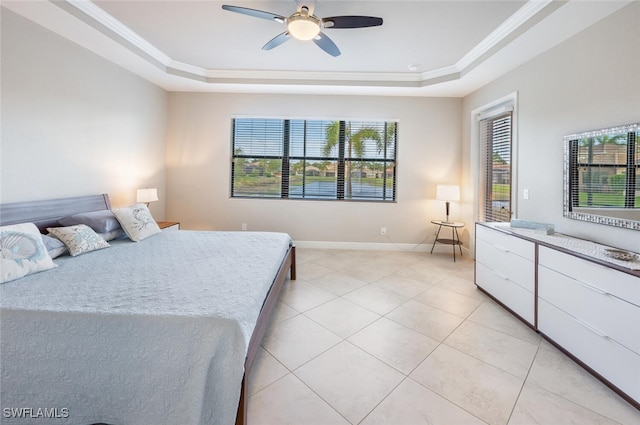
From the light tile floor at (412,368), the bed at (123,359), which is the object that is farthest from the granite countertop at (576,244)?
the bed at (123,359)

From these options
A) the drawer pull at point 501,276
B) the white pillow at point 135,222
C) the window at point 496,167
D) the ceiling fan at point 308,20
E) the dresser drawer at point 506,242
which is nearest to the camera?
the ceiling fan at point 308,20

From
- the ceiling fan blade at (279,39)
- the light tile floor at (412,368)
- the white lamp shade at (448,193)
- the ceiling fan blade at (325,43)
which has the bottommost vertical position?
the light tile floor at (412,368)

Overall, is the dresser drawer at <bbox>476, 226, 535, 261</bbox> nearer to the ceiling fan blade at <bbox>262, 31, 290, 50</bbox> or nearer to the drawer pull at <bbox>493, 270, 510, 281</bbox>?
the drawer pull at <bbox>493, 270, 510, 281</bbox>

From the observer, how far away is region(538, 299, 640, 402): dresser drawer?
1.47 metres

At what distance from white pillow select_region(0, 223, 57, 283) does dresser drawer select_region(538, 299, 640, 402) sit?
12.1ft

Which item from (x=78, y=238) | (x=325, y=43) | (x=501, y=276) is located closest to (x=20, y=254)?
(x=78, y=238)

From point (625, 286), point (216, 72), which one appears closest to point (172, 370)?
point (625, 286)

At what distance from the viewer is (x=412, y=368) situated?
1728 mm

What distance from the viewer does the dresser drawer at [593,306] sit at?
148cm

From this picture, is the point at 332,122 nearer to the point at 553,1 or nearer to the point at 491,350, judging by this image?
the point at 553,1

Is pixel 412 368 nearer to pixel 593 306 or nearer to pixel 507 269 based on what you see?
pixel 593 306

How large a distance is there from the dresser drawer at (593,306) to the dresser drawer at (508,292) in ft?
0.57

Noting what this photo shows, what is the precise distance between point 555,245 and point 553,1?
201 cm

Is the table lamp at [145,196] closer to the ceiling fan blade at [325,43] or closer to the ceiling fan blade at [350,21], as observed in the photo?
the ceiling fan blade at [325,43]
